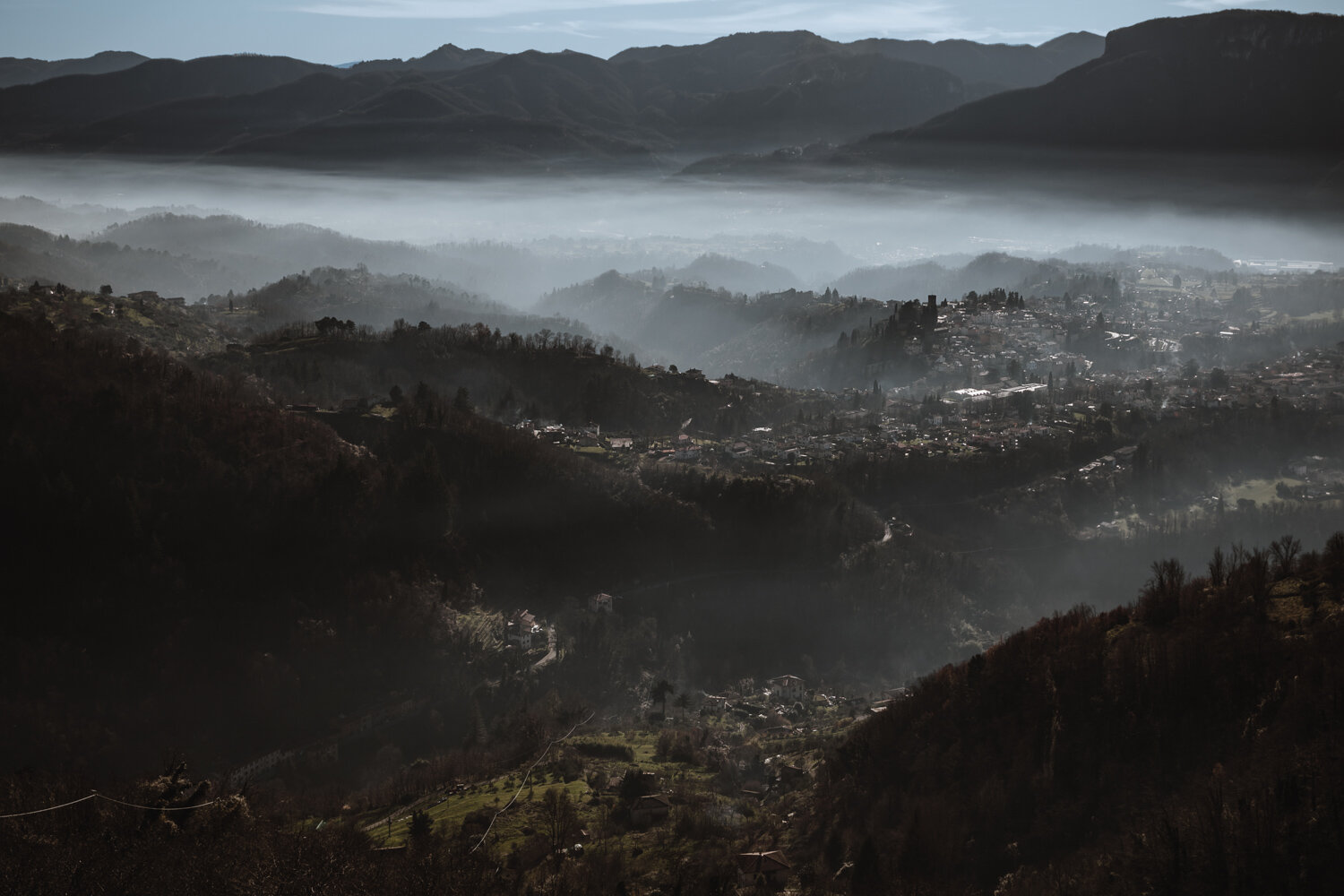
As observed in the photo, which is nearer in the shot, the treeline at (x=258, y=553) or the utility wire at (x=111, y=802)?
the utility wire at (x=111, y=802)

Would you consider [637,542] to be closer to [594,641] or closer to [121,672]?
[594,641]

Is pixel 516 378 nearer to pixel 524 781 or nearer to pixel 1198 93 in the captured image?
pixel 524 781

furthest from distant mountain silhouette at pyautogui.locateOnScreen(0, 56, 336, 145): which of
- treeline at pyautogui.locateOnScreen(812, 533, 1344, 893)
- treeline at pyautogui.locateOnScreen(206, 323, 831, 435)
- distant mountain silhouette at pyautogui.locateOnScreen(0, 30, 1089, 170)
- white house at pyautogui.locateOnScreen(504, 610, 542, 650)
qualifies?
treeline at pyautogui.locateOnScreen(812, 533, 1344, 893)

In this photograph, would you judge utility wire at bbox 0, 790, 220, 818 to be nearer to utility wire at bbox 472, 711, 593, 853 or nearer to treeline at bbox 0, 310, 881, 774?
utility wire at bbox 472, 711, 593, 853

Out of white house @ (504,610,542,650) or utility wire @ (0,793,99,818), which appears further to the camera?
white house @ (504,610,542,650)

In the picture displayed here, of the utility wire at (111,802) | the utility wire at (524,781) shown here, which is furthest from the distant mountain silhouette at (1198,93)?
the utility wire at (111,802)

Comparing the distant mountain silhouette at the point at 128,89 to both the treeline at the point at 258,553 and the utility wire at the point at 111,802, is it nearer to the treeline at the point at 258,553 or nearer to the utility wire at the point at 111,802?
the treeline at the point at 258,553

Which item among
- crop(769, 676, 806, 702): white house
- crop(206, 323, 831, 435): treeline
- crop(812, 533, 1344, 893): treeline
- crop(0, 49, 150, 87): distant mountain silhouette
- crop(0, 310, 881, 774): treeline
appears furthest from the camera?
crop(0, 49, 150, 87): distant mountain silhouette
